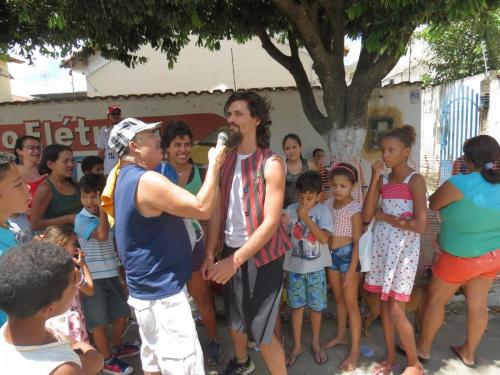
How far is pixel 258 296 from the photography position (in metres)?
2.19

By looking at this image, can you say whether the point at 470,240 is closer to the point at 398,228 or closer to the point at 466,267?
the point at 466,267

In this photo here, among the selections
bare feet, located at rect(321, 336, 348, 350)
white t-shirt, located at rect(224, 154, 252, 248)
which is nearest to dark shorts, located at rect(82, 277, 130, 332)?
white t-shirt, located at rect(224, 154, 252, 248)

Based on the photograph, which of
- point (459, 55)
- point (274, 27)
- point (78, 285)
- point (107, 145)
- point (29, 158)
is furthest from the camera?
point (459, 55)

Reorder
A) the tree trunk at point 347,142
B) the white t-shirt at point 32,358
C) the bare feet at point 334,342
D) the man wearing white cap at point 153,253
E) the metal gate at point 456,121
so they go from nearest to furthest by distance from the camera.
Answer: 1. the white t-shirt at point 32,358
2. the man wearing white cap at point 153,253
3. the bare feet at point 334,342
4. the tree trunk at point 347,142
5. the metal gate at point 456,121

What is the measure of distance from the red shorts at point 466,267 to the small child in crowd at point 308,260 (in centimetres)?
82

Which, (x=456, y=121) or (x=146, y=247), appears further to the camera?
(x=456, y=121)

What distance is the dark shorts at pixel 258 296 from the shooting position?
2.17 meters

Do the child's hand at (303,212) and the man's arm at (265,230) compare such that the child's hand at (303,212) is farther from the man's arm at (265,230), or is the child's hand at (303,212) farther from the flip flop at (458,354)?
the flip flop at (458,354)

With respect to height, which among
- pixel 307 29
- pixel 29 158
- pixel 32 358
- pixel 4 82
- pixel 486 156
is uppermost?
pixel 4 82

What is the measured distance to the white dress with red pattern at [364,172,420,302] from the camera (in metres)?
2.51

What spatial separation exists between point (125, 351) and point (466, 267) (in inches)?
105

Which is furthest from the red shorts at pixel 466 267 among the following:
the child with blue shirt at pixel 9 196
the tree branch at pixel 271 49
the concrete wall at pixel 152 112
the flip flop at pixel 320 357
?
the concrete wall at pixel 152 112

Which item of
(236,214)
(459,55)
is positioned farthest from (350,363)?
(459,55)

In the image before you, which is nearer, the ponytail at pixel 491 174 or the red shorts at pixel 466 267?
the ponytail at pixel 491 174
